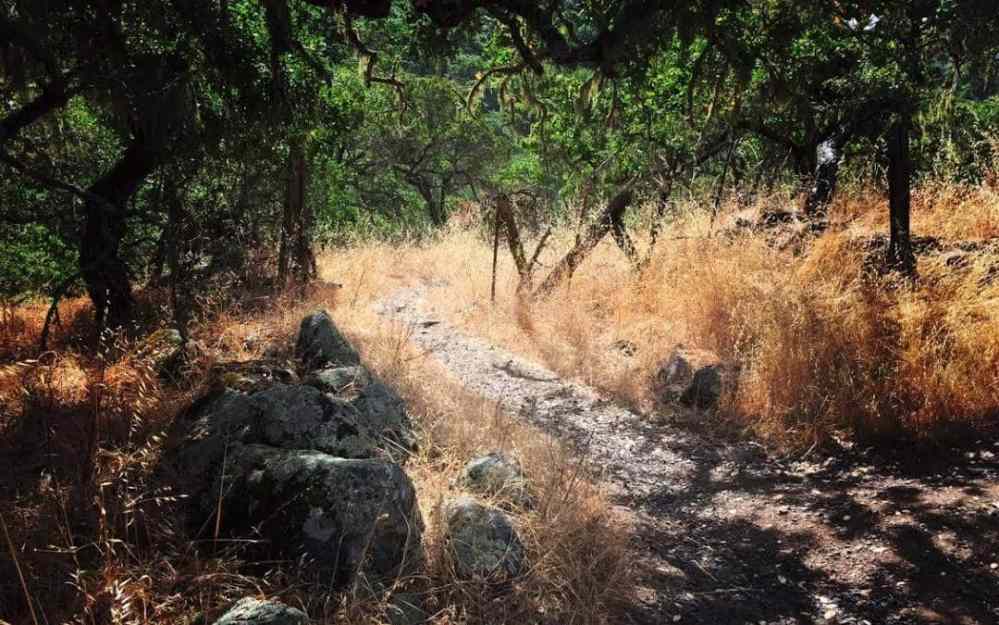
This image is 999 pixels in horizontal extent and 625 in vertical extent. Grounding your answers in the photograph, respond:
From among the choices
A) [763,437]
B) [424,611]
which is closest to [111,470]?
[424,611]

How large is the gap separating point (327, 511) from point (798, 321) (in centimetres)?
407

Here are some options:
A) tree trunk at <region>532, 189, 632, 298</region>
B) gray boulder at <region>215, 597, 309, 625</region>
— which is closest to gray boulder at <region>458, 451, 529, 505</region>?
gray boulder at <region>215, 597, 309, 625</region>

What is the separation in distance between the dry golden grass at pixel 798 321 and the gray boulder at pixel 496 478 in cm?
241

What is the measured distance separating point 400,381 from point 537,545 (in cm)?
225

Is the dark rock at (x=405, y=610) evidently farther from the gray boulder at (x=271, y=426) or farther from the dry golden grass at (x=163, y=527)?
the gray boulder at (x=271, y=426)

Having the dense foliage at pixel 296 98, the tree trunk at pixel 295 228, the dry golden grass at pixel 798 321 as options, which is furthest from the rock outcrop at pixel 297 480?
the tree trunk at pixel 295 228

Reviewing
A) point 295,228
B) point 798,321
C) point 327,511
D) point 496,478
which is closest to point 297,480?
point 327,511

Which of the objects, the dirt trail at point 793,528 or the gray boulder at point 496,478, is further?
the gray boulder at point 496,478

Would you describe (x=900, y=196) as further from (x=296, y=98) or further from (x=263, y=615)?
(x=263, y=615)

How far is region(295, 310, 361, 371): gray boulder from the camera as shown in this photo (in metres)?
4.48

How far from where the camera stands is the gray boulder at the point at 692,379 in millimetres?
5527

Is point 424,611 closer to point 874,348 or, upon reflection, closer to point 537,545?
point 537,545

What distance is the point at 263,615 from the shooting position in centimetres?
204

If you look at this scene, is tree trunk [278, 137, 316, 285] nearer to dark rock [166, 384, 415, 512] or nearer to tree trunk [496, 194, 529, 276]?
tree trunk [496, 194, 529, 276]
